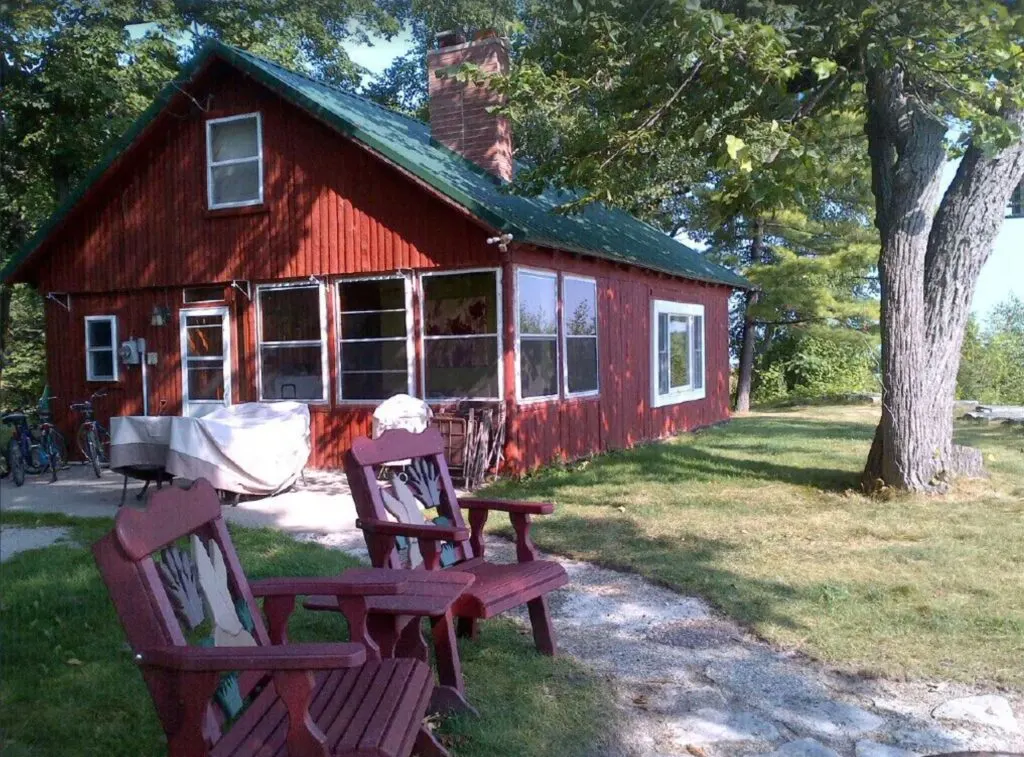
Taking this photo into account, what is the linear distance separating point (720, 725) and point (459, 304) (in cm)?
756

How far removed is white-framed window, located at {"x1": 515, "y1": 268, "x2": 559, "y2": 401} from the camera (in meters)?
10.3

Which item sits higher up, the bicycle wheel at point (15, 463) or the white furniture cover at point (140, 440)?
the white furniture cover at point (140, 440)

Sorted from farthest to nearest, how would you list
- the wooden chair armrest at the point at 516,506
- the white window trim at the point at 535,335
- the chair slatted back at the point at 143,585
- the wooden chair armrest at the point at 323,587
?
the white window trim at the point at 535,335 < the wooden chair armrest at the point at 516,506 < the wooden chair armrest at the point at 323,587 < the chair slatted back at the point at 143,585

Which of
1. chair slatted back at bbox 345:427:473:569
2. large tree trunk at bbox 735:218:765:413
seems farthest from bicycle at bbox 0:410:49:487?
large tree trunk at bbox 735:218:765:413

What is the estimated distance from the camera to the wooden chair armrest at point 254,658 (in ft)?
7.09

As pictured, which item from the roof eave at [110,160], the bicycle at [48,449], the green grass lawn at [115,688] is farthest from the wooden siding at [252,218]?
the green grass lawn at [115,688]

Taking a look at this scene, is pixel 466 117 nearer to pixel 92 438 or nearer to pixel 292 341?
pixel 292 341

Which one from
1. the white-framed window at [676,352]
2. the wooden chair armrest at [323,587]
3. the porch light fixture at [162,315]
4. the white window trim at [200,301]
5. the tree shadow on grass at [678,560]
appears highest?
the white window trim at [200,301]

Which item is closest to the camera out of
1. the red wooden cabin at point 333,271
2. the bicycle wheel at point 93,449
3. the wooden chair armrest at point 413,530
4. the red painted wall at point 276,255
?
the wooden chair armrest at point 413,530

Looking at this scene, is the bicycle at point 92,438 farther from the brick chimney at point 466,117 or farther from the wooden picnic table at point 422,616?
the wooden picnic table at point 422,616

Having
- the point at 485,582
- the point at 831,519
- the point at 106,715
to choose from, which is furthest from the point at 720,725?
the point at 831,519

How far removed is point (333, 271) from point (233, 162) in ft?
7.18

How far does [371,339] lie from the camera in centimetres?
1103

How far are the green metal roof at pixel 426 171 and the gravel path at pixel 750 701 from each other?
575 cm
